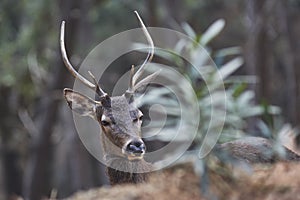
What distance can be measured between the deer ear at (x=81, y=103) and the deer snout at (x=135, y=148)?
0.64 meters

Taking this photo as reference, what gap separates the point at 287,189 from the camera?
318 centimetres

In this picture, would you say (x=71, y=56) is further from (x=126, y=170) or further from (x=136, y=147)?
(x=136, y=147)

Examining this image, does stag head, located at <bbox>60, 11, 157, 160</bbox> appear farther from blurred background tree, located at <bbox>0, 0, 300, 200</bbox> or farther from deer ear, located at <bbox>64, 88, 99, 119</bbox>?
blurred background tree, located at <bbox>0, 0, 300, 200</bbox>

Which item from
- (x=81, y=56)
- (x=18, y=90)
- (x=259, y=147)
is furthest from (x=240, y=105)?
(x=18, y=90)

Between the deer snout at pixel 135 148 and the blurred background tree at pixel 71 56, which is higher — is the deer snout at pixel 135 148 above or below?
above

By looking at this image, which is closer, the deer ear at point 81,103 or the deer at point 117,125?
the deer at point 117,125

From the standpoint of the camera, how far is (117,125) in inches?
213

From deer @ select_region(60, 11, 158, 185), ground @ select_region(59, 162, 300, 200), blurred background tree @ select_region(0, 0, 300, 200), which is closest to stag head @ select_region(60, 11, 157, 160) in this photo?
deer @ select_region(60, 11, 158, 185)

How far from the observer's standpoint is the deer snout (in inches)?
201

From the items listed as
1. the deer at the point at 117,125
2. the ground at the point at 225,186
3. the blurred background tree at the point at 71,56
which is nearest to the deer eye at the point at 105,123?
the deer at the point at 117,125

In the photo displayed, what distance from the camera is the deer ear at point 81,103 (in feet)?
18.8

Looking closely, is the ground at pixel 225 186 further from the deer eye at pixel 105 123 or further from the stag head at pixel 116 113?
the deer eye at pixel 105 123

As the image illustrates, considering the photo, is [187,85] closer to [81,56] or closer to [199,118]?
[199,118]

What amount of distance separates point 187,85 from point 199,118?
786mm
